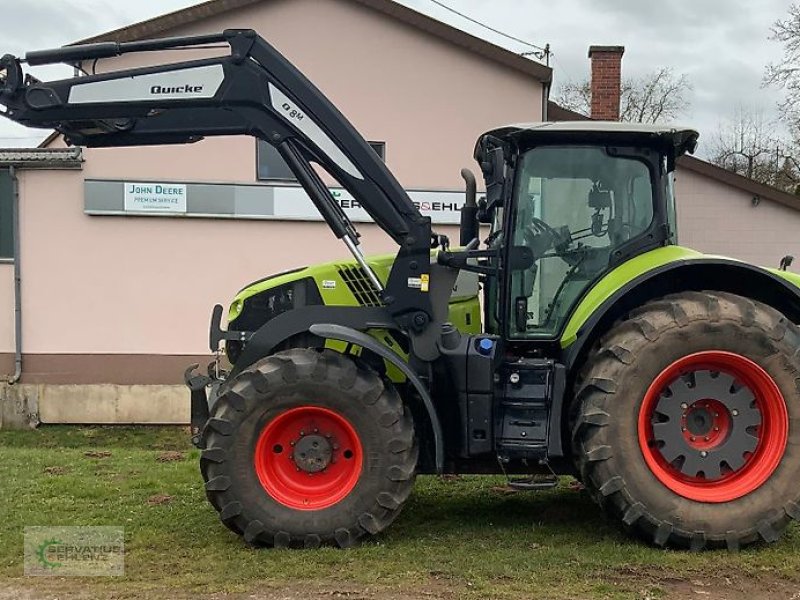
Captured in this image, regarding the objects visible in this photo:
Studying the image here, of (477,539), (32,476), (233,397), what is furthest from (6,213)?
(477,539)

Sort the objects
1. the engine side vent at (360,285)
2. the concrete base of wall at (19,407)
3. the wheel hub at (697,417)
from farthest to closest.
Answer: the concrete base of wall at (19,407)
the engine side vent at (360,285)
the wheel hub at (697,417)

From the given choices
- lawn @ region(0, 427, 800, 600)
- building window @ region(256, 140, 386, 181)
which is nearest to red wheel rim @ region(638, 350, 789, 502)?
lawn @ region(0, 427, 800, 600)

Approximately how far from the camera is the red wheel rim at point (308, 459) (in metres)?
4.98

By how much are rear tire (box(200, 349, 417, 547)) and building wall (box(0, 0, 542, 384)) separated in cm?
720

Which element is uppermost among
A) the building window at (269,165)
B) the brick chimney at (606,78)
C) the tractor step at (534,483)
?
the brick chimney at (606,78)

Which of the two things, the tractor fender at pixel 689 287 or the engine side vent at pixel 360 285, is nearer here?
the tractor fender at pixel 689 287

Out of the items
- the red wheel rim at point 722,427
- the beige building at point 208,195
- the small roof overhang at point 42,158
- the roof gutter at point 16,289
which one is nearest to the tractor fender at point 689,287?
the red wheel rim at point 722,427

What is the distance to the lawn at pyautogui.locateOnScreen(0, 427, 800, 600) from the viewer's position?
428cm

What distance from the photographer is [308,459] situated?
5.03 metres

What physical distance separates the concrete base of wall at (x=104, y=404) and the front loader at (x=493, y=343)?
6.50 metres

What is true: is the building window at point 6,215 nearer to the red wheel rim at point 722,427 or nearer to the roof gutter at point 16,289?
the roof gutter at point 16,289

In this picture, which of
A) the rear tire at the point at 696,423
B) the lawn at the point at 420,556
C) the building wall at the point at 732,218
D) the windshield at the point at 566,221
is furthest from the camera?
the building wall at the point at 732,218

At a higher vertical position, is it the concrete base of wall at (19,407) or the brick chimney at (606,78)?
the brick chimney at (606,78)

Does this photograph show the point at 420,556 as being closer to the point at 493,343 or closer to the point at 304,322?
the point at 493,343
